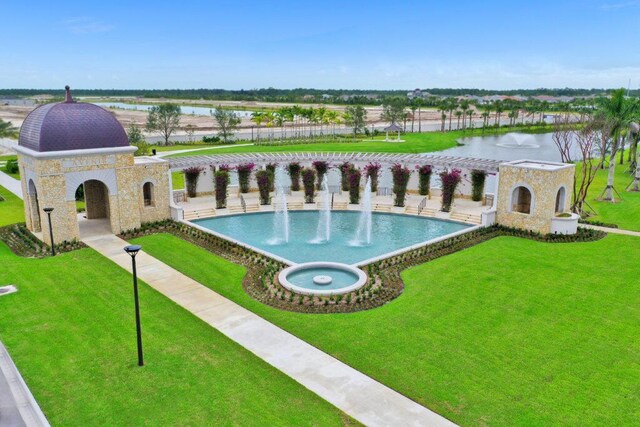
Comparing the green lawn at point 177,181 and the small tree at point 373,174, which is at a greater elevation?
the small tree at point 373,174

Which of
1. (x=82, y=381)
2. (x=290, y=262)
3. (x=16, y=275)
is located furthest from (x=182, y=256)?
(x=82, y=381)

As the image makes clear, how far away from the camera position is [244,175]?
3591 cm

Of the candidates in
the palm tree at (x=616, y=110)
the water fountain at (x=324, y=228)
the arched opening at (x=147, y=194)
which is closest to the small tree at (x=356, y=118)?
the palm tree at (x=616, y=110)

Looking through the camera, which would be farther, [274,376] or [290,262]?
[290,262]

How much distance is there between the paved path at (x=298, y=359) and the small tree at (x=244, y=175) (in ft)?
51.0

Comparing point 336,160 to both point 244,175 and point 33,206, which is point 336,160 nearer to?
point 244,175

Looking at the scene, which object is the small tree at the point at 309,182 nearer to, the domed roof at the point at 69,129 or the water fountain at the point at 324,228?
the water fountain at the point at 324,228

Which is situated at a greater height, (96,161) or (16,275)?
(96,161)

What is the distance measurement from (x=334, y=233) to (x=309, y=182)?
6.91 meters

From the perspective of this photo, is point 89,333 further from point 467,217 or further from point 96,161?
point 467,217

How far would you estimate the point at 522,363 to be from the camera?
45.7ft

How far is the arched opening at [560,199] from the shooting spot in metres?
27.5

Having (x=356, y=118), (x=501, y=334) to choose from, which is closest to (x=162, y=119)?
(x=356, y=118)

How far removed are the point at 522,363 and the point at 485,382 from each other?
1593 millimetres
